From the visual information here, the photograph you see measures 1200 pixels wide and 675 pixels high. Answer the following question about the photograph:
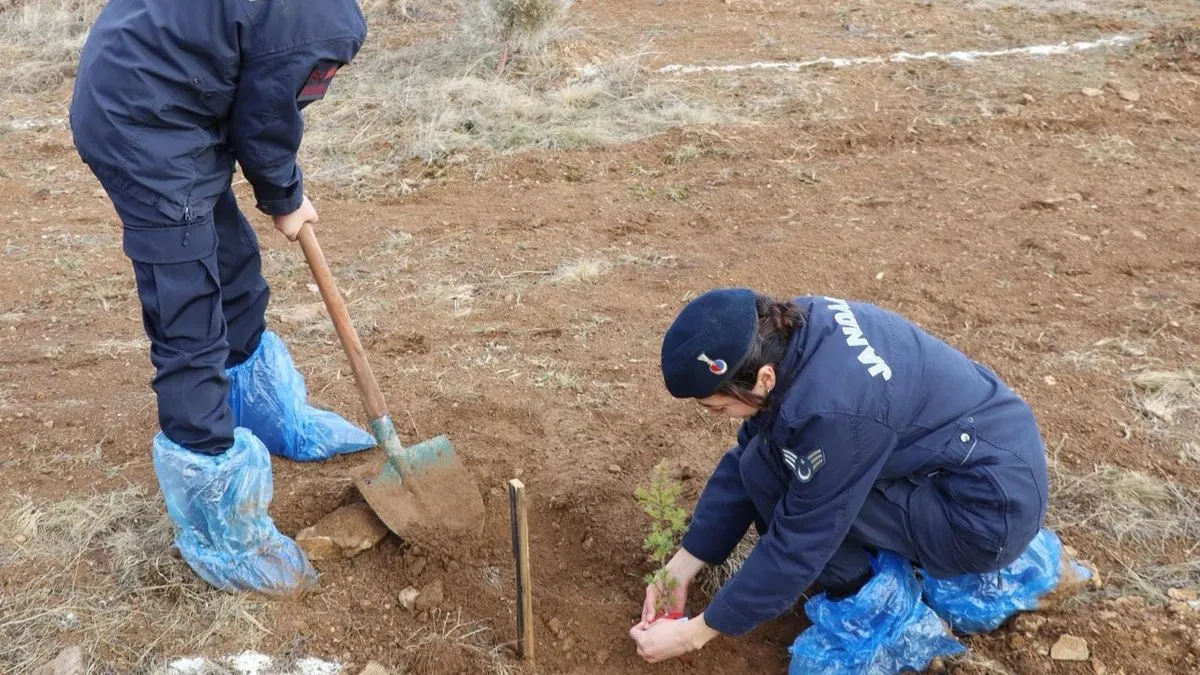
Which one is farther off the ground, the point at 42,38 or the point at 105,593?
the point at 105,593

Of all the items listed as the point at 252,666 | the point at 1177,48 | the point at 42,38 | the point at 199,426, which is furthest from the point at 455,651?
the point at 42,38

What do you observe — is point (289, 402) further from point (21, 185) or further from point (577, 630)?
point (21, 185)

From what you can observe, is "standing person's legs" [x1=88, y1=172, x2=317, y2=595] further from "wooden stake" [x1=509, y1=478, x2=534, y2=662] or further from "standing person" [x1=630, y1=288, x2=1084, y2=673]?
"standing person" [x1=630, y1=288, x2=1084, y2=673]

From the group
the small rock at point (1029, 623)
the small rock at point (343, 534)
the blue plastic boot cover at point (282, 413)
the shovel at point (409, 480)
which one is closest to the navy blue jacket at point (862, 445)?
the small rock at point (1029, 623)

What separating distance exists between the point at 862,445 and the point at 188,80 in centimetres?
167

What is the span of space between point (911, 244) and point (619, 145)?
81.3 inches

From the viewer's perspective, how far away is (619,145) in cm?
609

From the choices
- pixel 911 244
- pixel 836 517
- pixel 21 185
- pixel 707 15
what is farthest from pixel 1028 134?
pixel 21 185

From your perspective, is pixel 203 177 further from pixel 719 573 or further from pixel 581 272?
pixel 581 272

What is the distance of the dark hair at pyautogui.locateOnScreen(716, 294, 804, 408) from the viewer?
2.01m

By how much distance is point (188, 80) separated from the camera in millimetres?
2219

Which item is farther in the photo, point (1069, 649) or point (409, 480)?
point (409, 480)

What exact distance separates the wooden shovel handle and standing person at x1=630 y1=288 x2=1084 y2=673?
974 mm

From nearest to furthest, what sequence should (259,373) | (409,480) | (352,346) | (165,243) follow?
1. (165,243)
2. (352,346)
3. (409,480)
4. (259,373)
